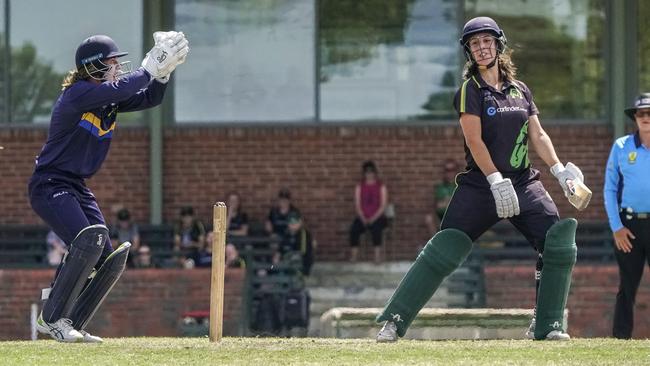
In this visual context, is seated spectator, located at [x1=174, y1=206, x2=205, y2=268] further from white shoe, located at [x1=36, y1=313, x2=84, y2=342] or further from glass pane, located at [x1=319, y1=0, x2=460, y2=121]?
white shoe, located at [x1=36, y1=313, x2=84, y2=342]

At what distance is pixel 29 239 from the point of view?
1766 centimetres

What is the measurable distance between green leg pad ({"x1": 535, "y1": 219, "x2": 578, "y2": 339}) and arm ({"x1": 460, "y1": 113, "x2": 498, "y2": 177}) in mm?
515

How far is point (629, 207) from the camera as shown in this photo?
11.8 meters

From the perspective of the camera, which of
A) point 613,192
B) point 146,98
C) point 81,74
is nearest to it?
point 81,74

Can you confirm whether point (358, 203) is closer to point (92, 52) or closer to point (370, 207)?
point (370, 207)

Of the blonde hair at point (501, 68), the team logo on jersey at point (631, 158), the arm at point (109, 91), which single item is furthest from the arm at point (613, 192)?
the arm at point (109, 91)

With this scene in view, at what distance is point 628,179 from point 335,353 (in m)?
3.76

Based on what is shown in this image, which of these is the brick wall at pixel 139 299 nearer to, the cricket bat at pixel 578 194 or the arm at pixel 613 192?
the arm at pixel 613 192

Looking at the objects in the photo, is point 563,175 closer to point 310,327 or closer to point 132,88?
point 132,88

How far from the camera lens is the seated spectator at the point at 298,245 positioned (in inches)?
683

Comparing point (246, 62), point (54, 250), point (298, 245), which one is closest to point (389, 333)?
point (298, 245)

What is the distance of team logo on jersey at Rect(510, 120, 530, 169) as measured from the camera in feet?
29.9

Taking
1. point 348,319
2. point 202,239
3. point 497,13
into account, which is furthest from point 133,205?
point 348,319

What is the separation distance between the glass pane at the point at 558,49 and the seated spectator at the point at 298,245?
9.85 ft
